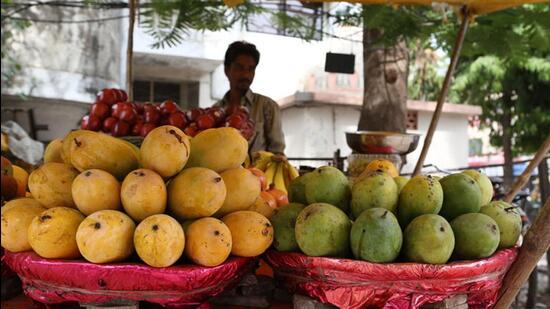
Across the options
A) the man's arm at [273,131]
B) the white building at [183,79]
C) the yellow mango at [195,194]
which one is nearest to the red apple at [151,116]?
the yellow mango at [195,194]

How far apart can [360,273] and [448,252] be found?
21cm

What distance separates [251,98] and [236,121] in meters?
1.78

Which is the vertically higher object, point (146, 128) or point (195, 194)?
point (146, 128)

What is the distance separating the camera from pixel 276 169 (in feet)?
7.12

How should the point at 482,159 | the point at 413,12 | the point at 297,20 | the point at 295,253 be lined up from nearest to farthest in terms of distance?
1. the point at 295,253
2. the point at 413,12
3. the point at 297,20
4. the point at 482,159

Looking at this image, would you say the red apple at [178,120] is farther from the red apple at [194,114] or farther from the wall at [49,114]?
the wall at [49,114]

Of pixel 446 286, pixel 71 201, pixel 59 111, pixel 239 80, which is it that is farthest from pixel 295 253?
pixel 59 111

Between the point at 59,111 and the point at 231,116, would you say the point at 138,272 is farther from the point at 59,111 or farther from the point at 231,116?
the point at 59,111

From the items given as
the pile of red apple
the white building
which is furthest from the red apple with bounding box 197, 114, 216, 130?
the white building

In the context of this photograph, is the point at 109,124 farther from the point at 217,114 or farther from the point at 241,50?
the point at 241,50

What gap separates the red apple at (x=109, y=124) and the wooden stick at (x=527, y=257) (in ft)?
5.20

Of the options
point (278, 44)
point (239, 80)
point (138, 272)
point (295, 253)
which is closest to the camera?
point (138, 272)

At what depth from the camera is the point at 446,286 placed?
3.61 feet

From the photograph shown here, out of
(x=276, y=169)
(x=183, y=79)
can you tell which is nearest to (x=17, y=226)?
(x=276, y=169)
